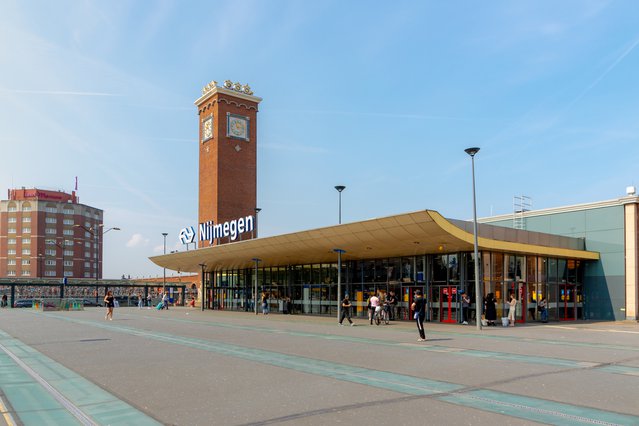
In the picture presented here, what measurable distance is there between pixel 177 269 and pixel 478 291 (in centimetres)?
3967

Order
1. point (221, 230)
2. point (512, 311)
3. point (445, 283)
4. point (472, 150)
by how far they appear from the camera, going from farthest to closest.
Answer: point (221, 230) < point (445, 283) < point (512, 311) < point (472, 150)

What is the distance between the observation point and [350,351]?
1588cm

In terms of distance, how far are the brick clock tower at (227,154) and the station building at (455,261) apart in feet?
61.8

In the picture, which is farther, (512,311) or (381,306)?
(381,306)

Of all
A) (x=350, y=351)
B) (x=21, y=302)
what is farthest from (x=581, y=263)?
(x=21, y=302)

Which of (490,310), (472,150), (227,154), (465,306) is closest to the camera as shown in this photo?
(472,150)

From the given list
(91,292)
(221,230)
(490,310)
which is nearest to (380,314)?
(490,310)

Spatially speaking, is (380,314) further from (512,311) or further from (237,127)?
(237,127)

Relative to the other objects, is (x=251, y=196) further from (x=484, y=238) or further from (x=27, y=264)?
(x=27, y=264)

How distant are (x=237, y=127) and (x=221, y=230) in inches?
745

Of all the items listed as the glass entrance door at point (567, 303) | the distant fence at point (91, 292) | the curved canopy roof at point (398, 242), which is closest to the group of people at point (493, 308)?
the curved canopy roof at point (398, 242)

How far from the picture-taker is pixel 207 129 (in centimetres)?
6862

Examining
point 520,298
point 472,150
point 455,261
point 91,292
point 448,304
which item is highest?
point 472,150

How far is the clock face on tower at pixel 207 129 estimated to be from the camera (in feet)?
221
